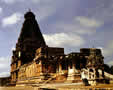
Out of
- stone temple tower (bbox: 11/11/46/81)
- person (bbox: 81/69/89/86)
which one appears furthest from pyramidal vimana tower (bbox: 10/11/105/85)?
person (bbox: 81/69/89/86)

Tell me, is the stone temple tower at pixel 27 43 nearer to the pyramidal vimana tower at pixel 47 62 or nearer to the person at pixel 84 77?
the pyramidal vimana tower at pixel 47 62

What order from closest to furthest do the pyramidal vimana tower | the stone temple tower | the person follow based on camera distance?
the person < the pyramidal vimana tower < the stone temple tower

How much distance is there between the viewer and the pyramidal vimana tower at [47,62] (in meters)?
19.5

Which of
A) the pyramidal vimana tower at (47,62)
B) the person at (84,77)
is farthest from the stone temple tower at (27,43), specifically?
the person at (84,77)

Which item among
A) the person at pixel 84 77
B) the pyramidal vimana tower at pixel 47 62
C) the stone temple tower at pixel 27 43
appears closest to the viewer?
the person at pixel 84 77

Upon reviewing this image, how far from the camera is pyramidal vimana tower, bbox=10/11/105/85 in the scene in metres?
19.5

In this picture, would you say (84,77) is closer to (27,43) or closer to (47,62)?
(47,62)

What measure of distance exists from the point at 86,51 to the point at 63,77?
15274 millimetres

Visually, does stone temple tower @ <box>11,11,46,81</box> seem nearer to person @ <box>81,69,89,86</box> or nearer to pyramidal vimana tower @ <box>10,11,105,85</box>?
pyramidal vimana tower @ <box>10,11,105,85</box>

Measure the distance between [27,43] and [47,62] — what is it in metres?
21.1

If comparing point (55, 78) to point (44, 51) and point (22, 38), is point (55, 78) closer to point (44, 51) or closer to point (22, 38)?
point (44, 51)

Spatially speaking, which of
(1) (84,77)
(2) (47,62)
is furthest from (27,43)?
(1) (84,77)

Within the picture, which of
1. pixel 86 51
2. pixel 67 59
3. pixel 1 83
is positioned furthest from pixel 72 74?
pixel 1 83

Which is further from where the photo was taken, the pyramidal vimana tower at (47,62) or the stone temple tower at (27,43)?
the stone temple tower at (27,43)
